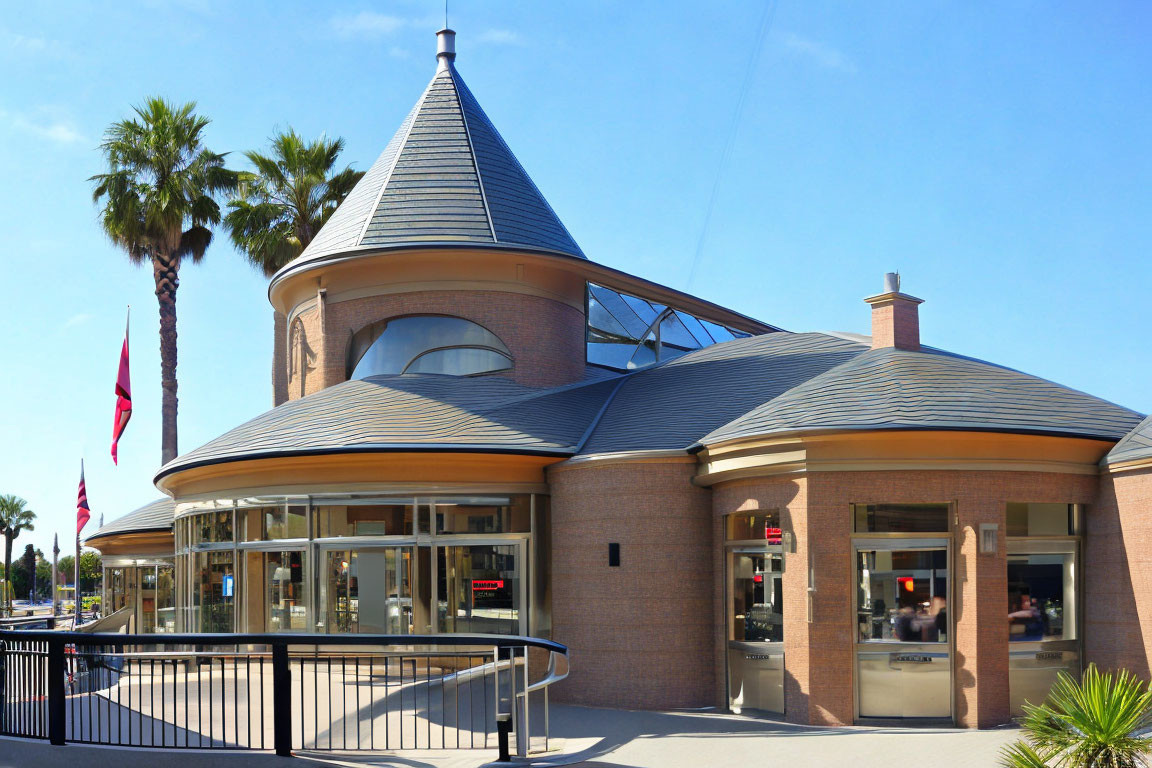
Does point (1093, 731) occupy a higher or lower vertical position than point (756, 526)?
lower

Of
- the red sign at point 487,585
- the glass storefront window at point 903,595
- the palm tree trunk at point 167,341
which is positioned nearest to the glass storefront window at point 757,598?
the glass storefront window at point 903,595

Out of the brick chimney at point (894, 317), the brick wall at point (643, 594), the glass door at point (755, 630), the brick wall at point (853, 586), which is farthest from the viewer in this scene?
the brick chimney at point (894, 317)

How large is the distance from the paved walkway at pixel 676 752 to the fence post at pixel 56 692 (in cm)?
16

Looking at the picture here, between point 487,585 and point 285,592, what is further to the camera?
point 285,592

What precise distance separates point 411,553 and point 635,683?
12.6 ft

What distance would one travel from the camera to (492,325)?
21.4m

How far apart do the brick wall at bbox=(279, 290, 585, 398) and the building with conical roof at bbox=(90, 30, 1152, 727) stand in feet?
0.18

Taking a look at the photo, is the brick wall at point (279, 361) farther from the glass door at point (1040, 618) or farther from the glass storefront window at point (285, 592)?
the glass door at point (1040, 618)

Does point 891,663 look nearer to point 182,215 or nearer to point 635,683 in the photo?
point 635,683

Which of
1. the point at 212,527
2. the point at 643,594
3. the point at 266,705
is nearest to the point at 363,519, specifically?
the point at 212,527

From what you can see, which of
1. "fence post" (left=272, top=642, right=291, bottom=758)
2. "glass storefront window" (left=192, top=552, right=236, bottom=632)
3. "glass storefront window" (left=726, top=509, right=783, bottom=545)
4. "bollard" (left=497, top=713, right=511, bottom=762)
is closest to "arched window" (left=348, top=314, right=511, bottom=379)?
"glass storefront window" (left=192, top=552, right=236, bottom=632)

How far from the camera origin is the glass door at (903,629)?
552 inches

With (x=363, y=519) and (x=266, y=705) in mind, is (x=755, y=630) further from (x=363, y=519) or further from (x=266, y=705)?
(x=266, y=705)

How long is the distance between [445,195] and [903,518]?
1190 centimetres
